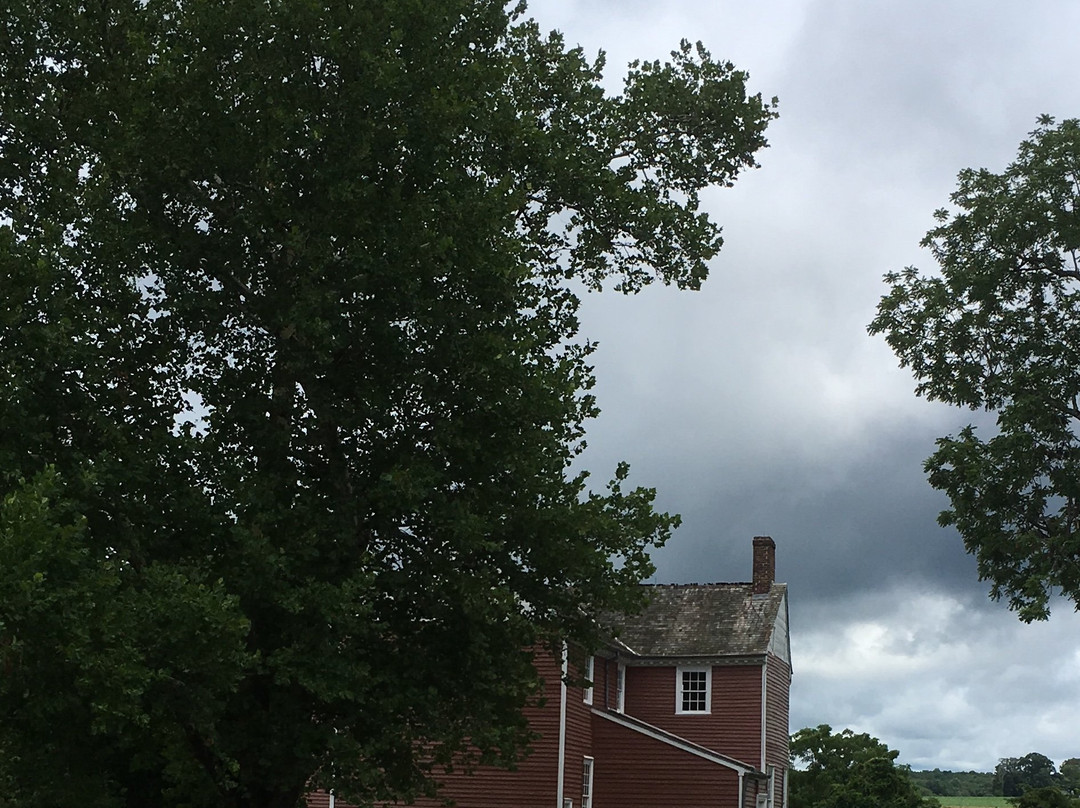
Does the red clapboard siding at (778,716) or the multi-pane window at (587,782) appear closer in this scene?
the multi-pane window at (587,782)

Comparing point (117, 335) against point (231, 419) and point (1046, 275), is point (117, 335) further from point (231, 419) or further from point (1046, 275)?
point (1046, 275)

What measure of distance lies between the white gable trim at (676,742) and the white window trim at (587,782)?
1.61 m

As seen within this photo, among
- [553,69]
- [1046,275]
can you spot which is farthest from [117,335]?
[1046,275]

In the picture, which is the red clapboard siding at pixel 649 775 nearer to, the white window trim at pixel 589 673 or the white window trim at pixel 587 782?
the white window trim at pixel 587 782

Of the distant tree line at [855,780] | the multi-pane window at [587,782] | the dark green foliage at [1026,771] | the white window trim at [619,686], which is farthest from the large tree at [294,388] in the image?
the dark green foliage at [1026,771]

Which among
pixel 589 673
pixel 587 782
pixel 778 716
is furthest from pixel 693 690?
pixel 587 782

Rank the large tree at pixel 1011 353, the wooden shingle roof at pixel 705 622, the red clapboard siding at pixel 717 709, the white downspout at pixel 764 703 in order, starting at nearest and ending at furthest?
1. the large tree at pixel 1011 353
2. the white downspout at pixel 764 703
3. the red clapboard siding at pixel 717 709
4. the wooden shingle roof at pixel 705 622

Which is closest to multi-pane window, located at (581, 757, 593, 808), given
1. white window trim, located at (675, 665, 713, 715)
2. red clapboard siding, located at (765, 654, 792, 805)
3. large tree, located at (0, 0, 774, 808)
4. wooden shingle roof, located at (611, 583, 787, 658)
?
wooden shingle roof, located at (611, 583, 787, 658)

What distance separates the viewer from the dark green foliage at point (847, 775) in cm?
6950

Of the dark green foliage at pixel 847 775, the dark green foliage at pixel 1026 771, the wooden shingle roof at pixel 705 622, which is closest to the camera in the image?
the wooden shingle roof at pixel 705 622

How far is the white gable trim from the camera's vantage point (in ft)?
144

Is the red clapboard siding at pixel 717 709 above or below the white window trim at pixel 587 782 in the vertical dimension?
above

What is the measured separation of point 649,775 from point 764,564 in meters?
12.5

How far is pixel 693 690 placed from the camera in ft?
168
